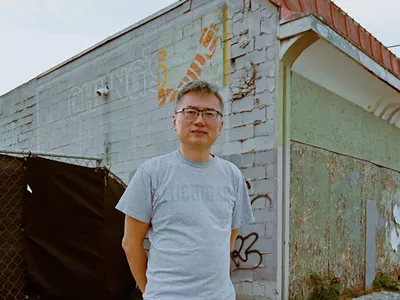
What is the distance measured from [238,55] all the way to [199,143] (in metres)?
3.61

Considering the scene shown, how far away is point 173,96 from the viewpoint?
607cm

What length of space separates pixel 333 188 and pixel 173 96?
265 centimetres

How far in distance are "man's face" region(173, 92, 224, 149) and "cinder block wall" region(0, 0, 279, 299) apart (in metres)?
3.00

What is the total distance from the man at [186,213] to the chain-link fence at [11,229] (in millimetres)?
2835

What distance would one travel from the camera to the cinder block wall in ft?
16.2

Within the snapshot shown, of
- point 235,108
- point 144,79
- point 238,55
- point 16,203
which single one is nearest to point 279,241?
point 235,108

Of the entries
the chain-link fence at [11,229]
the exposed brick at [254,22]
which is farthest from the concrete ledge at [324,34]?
the chain-link fence at [11,229]

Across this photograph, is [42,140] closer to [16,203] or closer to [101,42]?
[101,42]

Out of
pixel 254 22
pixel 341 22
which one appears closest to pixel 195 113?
pixel 254 22

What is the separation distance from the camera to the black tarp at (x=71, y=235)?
4457 millimetres

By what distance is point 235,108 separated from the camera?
531cm

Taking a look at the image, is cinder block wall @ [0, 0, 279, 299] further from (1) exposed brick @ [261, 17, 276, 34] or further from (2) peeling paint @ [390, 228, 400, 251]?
(2) peeling paint @ [390, 228, 400, 251]

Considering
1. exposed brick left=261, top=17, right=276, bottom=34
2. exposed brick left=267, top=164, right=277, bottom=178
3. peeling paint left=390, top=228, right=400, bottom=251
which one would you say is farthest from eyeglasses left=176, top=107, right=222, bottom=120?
peeling paint left=390, top=228, right=400, bottom=251

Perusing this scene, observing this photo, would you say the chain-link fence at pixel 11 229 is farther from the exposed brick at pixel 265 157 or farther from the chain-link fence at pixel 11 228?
the exposed brick at pixel 265 157
